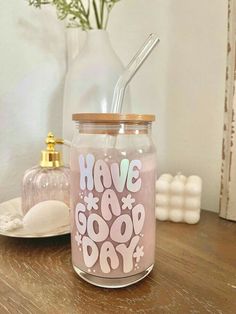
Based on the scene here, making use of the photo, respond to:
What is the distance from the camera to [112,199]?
0.96 ft

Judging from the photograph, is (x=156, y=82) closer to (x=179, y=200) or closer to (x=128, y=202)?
(x=179, y=200)

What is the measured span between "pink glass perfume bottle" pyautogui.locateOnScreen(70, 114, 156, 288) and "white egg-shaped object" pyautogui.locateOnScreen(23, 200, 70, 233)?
0.11 meters

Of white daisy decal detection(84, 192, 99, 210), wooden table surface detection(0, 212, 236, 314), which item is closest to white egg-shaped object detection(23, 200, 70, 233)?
wooden table surface detection(0, 212, 236, 314)

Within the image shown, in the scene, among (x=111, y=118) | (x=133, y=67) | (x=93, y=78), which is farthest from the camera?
(x=93, y=78)

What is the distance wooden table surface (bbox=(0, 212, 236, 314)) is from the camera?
28cm

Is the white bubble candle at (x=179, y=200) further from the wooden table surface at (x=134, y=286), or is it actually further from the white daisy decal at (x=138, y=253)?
the white daisy decal at (x=138, y=253)

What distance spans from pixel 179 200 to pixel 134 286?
0.22 metres

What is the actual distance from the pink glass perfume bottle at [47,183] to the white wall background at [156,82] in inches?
6.0

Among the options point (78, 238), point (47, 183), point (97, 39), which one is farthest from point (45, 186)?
point (97, 39)

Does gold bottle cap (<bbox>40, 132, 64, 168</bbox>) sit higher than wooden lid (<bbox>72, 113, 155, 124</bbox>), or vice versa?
wooden lid (<bbox>72, 113, 155, 124</bbox>)

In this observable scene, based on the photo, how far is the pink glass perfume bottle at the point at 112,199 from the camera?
0.29 meters

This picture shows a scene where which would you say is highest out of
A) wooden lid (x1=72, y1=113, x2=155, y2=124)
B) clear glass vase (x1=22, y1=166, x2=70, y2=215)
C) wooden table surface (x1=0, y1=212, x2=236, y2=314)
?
wooden lid (x1=72, y1=113, x2=155, y2=124)

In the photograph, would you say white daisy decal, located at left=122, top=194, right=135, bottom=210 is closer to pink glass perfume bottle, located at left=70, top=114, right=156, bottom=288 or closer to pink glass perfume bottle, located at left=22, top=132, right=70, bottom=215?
pink glass perfume bottle, located at left=70, top=114, right=156, bottom=288

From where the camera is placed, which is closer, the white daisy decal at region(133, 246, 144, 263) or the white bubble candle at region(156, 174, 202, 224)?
the white daisy decal at region(133, 246, 144, 263)
